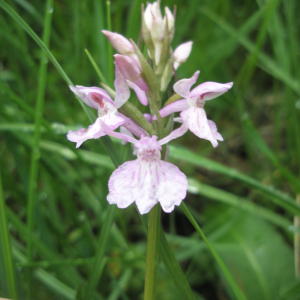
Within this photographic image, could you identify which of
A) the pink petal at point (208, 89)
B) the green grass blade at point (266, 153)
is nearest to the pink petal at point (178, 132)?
the pink petal at point (208, 89)

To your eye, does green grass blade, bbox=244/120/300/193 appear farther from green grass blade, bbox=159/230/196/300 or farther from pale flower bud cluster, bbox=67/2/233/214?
green grass blade, bbox=159/230/196/300

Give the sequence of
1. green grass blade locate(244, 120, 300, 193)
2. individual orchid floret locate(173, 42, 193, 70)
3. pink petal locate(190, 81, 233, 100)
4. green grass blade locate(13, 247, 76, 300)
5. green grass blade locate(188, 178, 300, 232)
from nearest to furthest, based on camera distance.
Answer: pink petal locate(190, 81, 233, 100) < individual orchid floret locate(173, 42, 193, 70) < green grass blade locate(13, 247, 76, 300) < green grass blade locate(244, 120, 300, 193) < green grass blade locate(188, 178, 300, 232)

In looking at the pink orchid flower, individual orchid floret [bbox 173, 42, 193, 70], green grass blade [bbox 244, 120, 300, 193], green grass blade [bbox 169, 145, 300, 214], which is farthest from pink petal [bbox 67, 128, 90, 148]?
green grass blade [bbox 244, 120, 300, 193]

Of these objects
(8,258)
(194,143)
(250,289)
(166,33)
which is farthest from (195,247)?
(194,143)

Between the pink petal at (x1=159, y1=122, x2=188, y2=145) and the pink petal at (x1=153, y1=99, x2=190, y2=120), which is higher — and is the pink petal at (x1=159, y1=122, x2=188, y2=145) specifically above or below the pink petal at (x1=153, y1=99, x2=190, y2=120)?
below

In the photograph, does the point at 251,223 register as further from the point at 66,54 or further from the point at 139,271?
the point at 66,54

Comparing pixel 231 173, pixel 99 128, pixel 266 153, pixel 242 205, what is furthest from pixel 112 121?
pixel 242 205
